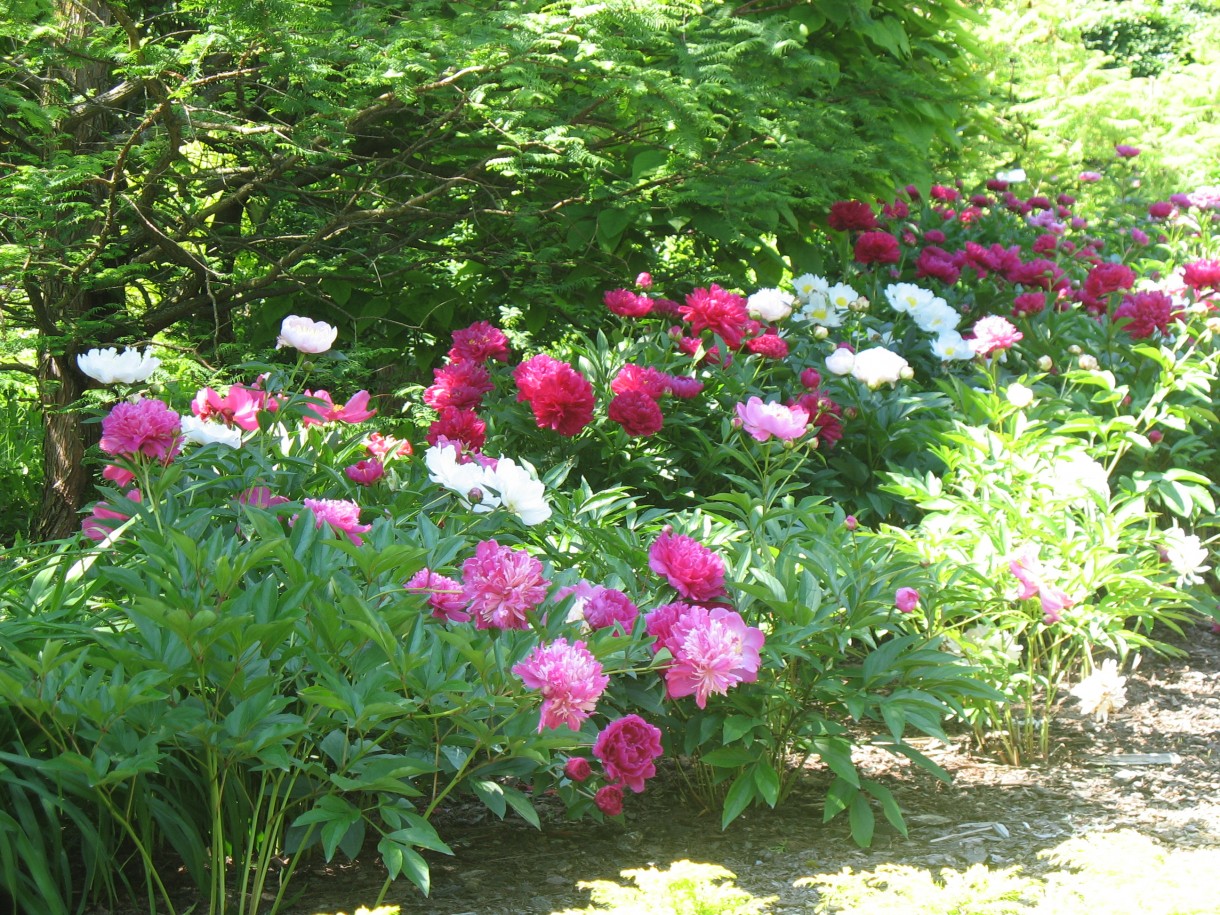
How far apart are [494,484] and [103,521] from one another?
86 cm

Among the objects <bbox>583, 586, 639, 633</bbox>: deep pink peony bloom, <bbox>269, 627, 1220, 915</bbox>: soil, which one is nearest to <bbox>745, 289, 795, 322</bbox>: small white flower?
<bbox>269, 627, 1220, 915</bbox>: soil

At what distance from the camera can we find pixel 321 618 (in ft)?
6.02

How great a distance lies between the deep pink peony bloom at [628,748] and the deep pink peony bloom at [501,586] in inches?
9.3

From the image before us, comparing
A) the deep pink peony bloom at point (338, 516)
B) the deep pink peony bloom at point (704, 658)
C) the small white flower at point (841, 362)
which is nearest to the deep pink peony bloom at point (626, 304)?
the small white flower at point (841, 362)

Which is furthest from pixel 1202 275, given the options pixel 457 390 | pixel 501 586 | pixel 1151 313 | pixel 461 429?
pixel 501 586

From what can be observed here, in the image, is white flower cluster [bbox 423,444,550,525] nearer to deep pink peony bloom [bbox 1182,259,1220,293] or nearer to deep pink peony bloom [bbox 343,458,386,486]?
deep pink peony bloom [bbox 343,458,386,486]

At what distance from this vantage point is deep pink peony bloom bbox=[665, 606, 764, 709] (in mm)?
1989

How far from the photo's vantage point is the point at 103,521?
2.41 m

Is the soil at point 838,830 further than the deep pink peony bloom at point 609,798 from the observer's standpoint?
Yes

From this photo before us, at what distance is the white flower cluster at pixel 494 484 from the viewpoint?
216 cm

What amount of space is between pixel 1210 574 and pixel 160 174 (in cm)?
392

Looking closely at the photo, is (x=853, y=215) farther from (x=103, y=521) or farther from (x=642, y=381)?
(x=103, y=521)

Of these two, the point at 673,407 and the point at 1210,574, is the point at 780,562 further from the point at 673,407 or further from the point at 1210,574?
the point at 1210,574

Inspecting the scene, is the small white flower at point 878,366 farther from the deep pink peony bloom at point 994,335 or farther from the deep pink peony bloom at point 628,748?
the deep pink peony bloom at point 628,748
